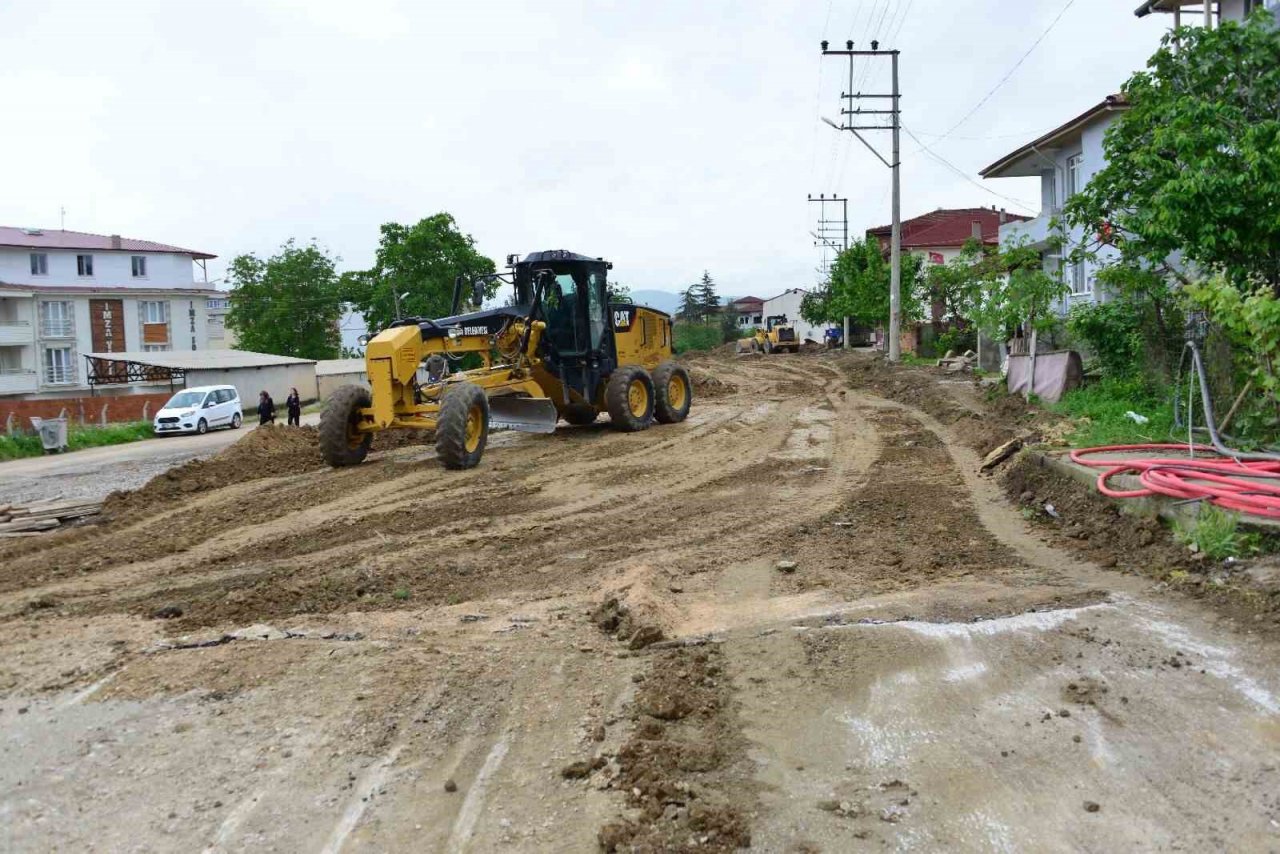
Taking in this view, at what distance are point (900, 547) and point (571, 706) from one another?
4205 millimetres

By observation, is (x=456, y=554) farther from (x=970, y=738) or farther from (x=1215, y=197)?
(x=1215, y=197)

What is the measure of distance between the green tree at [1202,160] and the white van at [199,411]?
26.4 metres

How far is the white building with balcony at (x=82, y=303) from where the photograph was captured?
2052 inches

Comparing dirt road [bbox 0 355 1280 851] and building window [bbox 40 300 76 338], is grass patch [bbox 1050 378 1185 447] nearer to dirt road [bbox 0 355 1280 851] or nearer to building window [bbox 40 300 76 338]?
dirt road [bbox 0 355 1280 851]

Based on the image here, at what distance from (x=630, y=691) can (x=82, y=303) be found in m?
58.6

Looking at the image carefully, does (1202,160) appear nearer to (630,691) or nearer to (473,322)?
(473,322)

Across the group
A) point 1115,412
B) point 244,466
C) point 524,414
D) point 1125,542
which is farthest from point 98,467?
point 1125,542

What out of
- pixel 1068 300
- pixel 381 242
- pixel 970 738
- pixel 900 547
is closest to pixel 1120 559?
pixel 900 547

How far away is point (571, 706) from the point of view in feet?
16.3

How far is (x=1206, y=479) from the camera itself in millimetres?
8227

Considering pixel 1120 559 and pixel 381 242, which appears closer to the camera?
pixel 1120 559

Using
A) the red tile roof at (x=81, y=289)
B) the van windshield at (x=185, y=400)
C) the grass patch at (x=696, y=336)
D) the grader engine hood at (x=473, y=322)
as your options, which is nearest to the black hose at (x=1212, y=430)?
the grader engine hood at (x=473, y=322)

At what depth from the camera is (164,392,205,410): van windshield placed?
32.2m

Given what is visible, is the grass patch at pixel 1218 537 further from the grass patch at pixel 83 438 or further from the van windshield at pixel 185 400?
the van windshield at pixel 185 400
